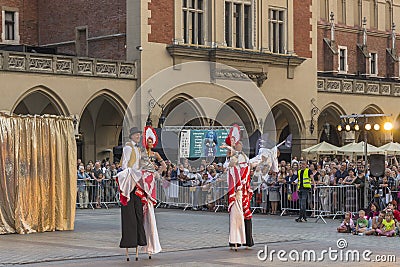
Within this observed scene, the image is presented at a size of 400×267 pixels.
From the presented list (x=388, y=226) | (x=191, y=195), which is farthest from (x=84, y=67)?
(x=388, y=226)

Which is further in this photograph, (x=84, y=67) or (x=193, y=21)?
(x=193, y=21)

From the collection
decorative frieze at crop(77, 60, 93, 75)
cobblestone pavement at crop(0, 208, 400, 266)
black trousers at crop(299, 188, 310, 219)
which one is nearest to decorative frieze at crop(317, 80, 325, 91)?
decorative frieze at crop(77, 60, 93, 75)

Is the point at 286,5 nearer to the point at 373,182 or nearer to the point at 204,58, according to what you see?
the point at 204,58

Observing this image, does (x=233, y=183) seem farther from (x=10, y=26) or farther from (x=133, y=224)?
(x=10, y=26)

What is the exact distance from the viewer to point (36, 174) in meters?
21.4

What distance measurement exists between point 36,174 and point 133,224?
6032mm

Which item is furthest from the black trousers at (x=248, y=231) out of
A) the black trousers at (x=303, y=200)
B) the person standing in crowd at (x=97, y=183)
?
→ the person standing in crowd at (x=97, y=183)

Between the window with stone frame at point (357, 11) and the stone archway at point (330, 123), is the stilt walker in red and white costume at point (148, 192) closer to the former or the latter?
the stone archway at point (330, 123)

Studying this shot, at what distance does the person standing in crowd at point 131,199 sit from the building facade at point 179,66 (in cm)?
2169

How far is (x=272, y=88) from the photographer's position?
4772 centimetres

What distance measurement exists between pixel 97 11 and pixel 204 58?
5.52m

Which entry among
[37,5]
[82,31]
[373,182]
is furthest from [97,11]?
[373,182]

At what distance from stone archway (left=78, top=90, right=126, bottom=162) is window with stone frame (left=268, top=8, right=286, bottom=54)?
29.3 feet

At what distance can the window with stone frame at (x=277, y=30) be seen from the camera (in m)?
48.0
